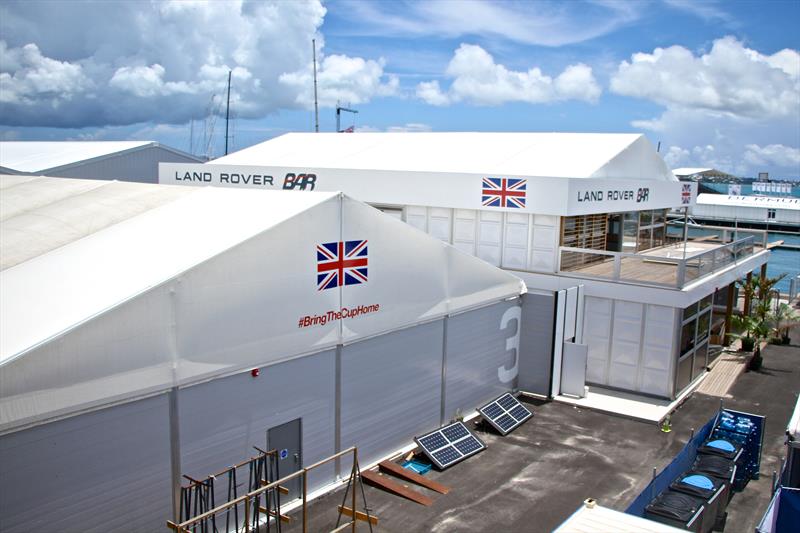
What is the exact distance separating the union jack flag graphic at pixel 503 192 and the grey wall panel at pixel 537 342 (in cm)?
309

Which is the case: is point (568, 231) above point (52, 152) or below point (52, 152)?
below

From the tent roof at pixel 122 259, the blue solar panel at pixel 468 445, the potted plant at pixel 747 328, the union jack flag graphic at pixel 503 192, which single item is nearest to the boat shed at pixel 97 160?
the tent roof at pixel 122 259

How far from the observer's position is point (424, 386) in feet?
50.1

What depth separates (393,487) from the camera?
1309cm

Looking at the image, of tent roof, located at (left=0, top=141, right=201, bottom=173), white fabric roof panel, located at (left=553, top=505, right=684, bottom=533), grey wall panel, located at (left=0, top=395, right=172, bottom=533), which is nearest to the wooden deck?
white fabric roof panel, located at (left=553, top=505, right=684, bottom=533)

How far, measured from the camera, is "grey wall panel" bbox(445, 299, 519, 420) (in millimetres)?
16156

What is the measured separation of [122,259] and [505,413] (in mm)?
9619

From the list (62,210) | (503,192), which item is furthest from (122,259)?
(503,192)

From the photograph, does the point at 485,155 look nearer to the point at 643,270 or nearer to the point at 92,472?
the point at 643,270

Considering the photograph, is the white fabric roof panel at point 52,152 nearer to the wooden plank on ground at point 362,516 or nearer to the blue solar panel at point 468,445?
the blue solar panel at point 468,445

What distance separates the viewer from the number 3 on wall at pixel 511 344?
18078mm

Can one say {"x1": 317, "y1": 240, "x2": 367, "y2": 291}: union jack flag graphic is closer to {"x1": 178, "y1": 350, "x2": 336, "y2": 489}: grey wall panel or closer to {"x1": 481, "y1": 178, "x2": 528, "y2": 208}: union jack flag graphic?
{"x1": 178, "y1": 350, "x2": 336, "y2": 489}: grey wall panel

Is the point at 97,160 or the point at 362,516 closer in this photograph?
the point at 362,516

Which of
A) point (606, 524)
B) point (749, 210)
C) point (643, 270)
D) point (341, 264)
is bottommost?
point (749, 210)
